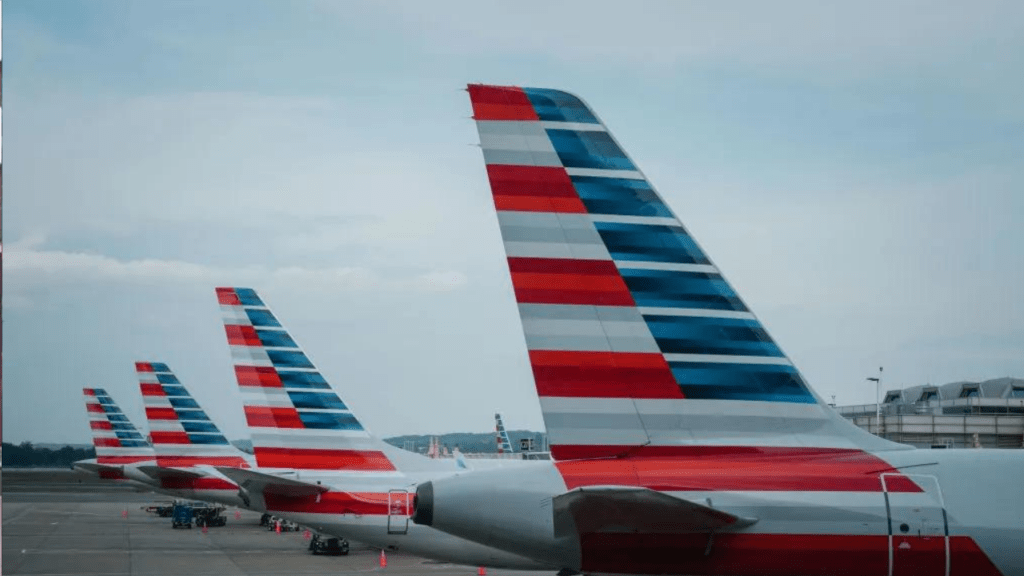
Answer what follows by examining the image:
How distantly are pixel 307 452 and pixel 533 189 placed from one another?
20.7 metres

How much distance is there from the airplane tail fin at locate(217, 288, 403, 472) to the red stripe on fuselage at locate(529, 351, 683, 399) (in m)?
20.0

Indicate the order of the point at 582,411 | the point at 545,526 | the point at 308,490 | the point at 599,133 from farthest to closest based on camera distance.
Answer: the point at 308,490
the point at 599,133
the point at 582,411
the point at 545,526

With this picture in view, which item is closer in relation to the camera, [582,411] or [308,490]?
[582,411]

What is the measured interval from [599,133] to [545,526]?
459 cm

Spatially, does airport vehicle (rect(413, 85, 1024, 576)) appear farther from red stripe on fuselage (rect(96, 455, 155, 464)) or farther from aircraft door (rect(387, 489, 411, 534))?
red stripe on fuselage (rect(96, 455, 155, 464))

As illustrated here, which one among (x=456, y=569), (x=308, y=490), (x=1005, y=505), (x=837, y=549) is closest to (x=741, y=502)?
(x=837, y=549)

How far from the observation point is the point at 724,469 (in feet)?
37.2

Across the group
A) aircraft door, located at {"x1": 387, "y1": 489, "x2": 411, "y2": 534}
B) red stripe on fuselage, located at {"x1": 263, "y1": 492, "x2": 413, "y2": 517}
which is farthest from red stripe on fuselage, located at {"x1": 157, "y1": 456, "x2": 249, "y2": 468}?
aircraft door, located at {"x1": 387, "y1": 489, "x2": 411, "y2": 534}

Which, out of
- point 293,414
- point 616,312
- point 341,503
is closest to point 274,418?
point 293,414

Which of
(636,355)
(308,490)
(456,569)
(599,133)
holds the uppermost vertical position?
(599,133)

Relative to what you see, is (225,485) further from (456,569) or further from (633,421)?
(633,421)

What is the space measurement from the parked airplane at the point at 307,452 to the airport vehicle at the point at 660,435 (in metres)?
17.8

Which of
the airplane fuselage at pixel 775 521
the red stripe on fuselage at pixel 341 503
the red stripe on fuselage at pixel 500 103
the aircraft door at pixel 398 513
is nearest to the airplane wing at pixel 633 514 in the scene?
the airplane fuselage at pixel 775 521

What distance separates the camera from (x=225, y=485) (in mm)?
49344
